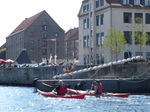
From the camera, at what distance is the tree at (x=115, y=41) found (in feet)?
216

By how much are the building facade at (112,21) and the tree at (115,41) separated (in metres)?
2.95

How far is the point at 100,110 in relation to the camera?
102 feet

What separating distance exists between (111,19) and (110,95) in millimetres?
33688

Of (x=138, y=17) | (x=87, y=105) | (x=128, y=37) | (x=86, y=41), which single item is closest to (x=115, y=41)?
(x=128, y=37)

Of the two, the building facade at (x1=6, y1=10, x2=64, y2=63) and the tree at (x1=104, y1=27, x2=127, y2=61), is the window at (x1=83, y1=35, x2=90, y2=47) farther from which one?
the building facade at (x1=6, y1=10, x2=64, y2=63)

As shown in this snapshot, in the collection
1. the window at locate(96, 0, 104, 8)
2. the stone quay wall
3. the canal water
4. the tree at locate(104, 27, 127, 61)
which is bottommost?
the canal water

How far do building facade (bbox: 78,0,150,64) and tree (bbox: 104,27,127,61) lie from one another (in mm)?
2948

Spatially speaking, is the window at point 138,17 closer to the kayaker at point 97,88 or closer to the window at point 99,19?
the window at point 99,19

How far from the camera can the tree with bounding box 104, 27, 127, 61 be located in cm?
6581

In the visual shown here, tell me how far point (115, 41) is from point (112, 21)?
6.72 m

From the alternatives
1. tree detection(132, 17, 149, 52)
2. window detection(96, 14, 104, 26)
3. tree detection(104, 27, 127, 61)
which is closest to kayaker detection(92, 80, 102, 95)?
tree detection(104, 27, 127, 61)

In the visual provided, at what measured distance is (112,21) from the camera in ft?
236

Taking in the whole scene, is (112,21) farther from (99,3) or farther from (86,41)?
(86,41)

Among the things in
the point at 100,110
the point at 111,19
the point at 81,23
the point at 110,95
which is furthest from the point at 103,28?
the point at 100,110
